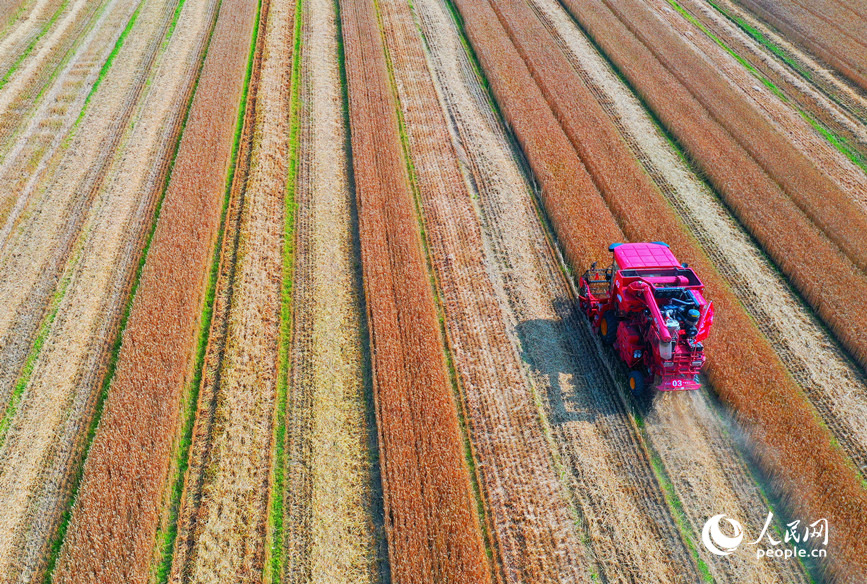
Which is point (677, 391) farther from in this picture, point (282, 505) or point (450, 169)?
point (450, 169)

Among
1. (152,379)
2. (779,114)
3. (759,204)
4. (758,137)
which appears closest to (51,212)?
(152,379)

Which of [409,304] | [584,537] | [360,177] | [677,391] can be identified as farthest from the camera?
[360,177]

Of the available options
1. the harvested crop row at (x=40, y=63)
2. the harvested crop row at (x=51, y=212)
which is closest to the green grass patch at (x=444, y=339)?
the harvested crop row at (x=51, y=212)

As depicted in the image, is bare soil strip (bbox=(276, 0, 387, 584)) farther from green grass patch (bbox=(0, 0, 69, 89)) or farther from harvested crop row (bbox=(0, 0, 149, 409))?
green grass patch (bbox=(0, 0, 69, 89))

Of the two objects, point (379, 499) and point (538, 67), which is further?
point (538, 67)

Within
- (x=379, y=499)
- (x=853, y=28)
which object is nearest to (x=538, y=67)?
(x=853, y=28)

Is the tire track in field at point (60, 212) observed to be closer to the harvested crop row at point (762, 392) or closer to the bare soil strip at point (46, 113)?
the bare soil strip at point (46, 113)
